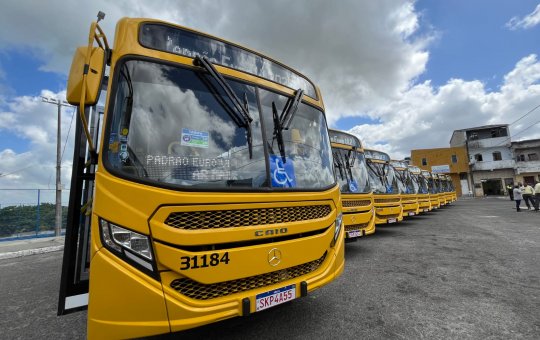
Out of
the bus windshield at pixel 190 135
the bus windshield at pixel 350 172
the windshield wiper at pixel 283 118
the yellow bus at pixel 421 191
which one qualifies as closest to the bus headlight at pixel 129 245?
the bus windshield at pixel 190 135

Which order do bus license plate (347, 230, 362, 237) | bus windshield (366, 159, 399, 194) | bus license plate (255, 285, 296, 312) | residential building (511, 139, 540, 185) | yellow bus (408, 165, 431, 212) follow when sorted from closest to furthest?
bus license plate (255, 285, 296, 312) < bus license plate (347, 230, 362, 237) < bus windshield (366, 159, 399, 194) < yellow bus (408, 165, 431, 212) < residential building (511, 139, 540, 185)

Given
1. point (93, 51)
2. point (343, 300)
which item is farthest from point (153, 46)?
point (343, 300)

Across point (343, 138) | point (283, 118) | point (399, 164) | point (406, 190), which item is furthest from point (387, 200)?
point (283, 118)

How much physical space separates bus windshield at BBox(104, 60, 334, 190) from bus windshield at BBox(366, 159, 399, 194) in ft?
21.6

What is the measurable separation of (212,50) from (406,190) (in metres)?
11.3

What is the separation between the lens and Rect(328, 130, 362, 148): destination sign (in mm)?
7258

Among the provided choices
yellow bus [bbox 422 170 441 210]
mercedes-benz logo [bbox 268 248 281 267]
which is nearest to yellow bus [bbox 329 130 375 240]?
mercedes-benz logo [bbox 268 248 281 267]

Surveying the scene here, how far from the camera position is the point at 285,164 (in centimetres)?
281

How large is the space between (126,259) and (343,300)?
2.73 metres

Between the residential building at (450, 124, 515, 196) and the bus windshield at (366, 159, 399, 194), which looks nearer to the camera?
the bus windshield at (366, 159, 399, 194)

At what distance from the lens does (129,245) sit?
1.96 metres

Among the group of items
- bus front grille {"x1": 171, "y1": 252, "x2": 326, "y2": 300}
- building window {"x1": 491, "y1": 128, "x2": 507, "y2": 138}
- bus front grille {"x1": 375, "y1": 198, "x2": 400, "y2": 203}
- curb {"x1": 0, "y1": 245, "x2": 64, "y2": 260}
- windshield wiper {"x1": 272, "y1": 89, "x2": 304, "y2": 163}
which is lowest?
curb {"x1": 0, "y1": 245, "x2": 64, "y2": 260}

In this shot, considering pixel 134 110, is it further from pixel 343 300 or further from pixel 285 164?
pixel 343 300

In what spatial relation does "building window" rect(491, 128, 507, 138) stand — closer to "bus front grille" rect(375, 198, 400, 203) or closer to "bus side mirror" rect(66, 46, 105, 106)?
Result: "bus front grille" rect(375, 198, 400, 203)
